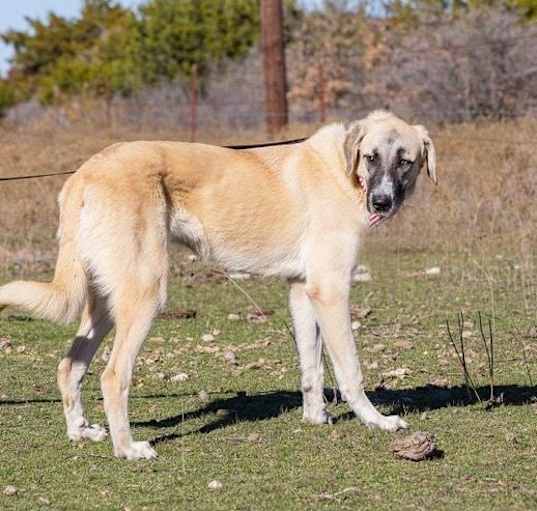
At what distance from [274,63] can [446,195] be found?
608cm

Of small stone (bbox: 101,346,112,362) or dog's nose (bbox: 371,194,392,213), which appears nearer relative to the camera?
dog's nose (bbox: 371,194,392,213)

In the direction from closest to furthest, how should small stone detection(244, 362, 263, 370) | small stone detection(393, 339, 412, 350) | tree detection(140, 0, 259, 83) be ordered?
small stone detection(244, 362, 263, 370)
small stone detection(393, 339, 412, 350)
tree detection(140, 0, 259, 83)

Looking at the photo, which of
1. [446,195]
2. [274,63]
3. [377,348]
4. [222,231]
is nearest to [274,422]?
[222,231]

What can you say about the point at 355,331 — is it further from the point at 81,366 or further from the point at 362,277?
the point at 81,366

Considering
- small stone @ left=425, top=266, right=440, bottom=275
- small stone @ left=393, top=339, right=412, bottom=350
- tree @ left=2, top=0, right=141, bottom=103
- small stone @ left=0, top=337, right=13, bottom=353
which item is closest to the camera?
small stone @ left=393, top=339, right=412, bottom=350

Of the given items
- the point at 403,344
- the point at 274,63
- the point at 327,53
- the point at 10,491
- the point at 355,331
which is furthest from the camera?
the point at 327,53

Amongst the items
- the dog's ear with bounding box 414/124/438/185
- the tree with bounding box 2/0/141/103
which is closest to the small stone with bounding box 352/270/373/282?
the dog's ear with bounding box 414/124/438/185

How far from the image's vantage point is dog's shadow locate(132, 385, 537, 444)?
6714mm

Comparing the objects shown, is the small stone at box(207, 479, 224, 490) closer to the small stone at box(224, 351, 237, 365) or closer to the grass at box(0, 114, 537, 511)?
the grass at box(0, 114, 537, 511)

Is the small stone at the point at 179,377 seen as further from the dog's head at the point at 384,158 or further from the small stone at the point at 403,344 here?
the dog's head at the point at 384,158

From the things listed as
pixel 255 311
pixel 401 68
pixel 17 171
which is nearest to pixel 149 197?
pixel 255 311

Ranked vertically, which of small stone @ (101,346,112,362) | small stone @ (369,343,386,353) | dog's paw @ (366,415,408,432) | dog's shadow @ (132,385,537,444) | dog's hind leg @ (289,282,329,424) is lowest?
Result: small stone @ (369,343,386,353)

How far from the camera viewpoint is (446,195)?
50.7 feet

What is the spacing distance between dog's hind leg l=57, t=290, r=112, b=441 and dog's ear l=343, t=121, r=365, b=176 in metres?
1.55
